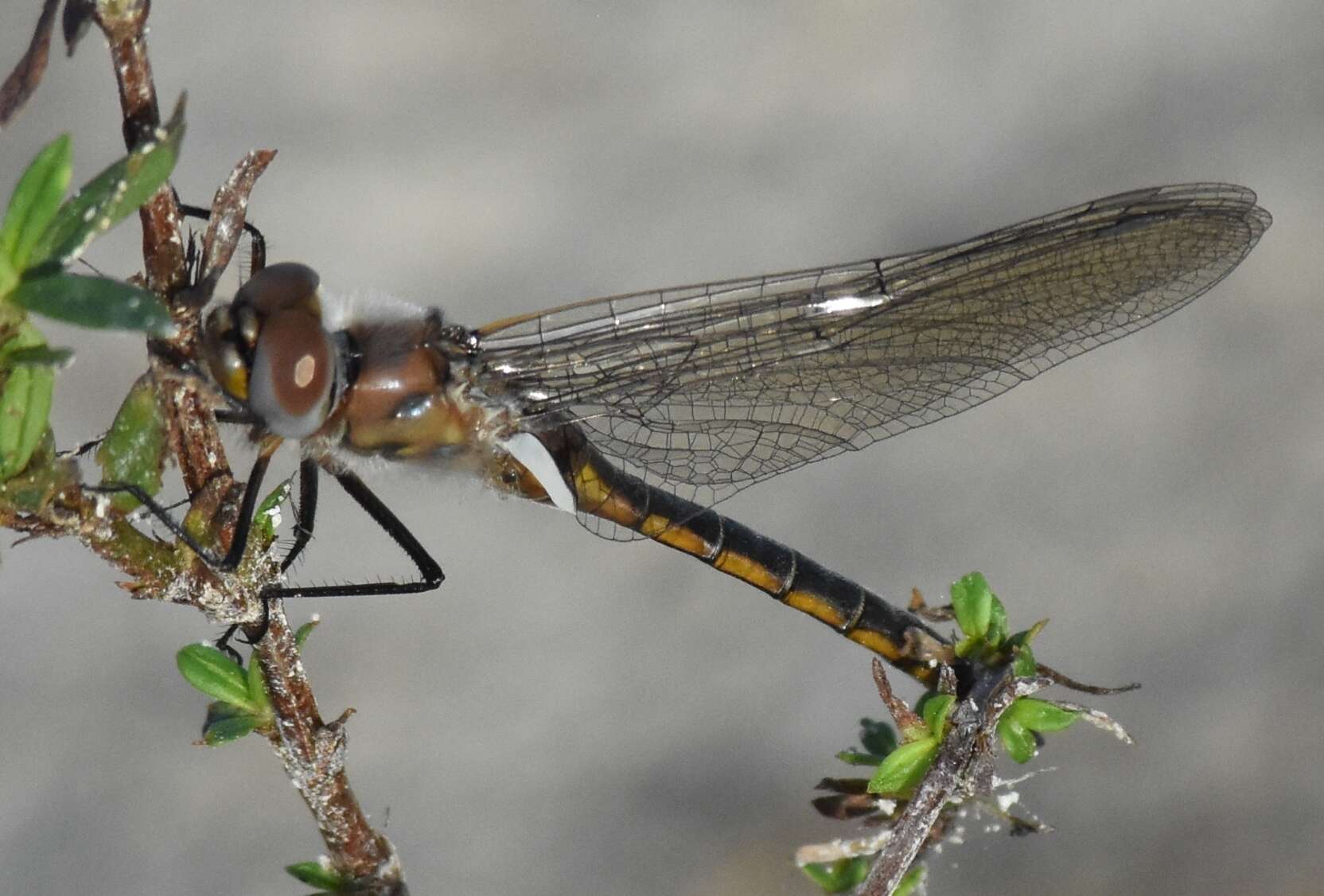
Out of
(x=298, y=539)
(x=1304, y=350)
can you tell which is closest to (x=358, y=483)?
(x=298, y=539)

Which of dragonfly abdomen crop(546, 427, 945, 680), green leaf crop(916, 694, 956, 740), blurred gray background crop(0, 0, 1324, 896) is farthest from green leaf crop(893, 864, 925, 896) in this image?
blurred gray background crop(0, 0, 1324, 896)

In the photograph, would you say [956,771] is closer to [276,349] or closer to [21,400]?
[21,400]

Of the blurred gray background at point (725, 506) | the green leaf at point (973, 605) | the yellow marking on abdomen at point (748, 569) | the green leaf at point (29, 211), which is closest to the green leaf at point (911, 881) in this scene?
the green leaf at point (973, 605)

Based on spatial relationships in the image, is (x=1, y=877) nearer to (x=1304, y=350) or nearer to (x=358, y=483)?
(x=358, y=483)

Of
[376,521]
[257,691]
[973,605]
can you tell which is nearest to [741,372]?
[376,521]

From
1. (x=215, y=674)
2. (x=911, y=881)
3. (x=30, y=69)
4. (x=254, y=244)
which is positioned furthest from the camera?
(x=254, y=244)

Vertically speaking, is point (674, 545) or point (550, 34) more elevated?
point (550, 34)

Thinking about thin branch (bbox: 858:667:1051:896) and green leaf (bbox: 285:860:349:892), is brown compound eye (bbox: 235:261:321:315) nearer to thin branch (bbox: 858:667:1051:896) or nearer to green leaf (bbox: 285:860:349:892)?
green leaf (bbox: 285:860:349:892)
